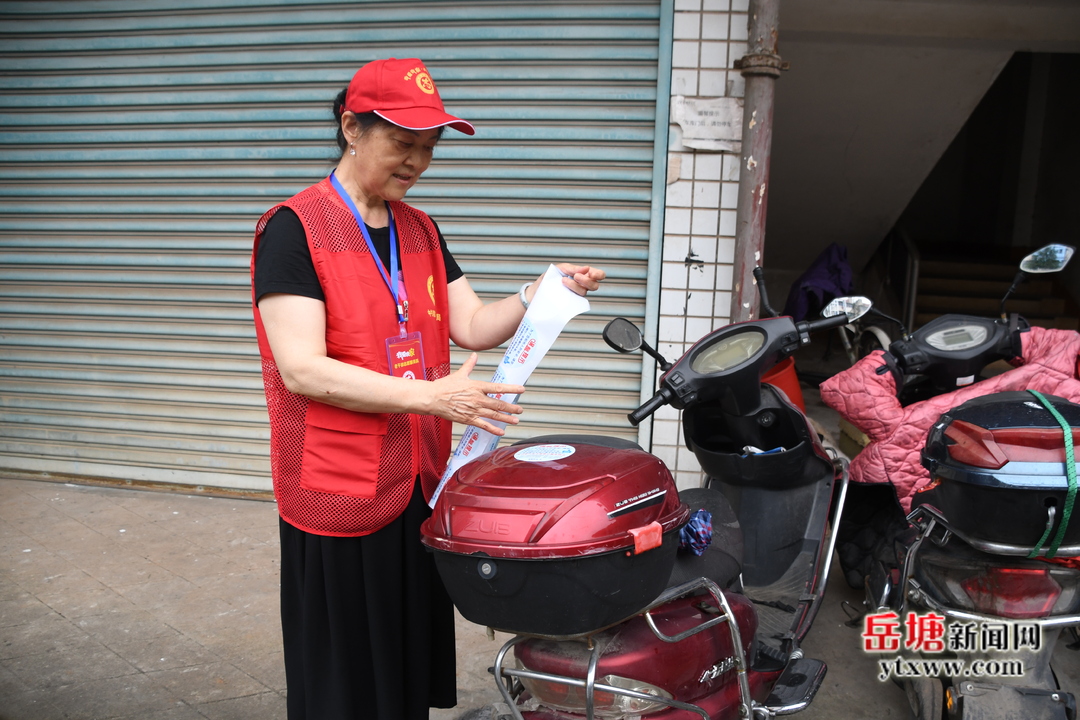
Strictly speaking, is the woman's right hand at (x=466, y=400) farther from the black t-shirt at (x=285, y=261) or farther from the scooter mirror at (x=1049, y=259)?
the scooter mirror at (x=1049, y=259)

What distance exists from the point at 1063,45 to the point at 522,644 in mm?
5685

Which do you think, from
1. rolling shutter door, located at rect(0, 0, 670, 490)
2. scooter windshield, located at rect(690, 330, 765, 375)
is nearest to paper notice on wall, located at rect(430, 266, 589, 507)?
scooter windshield, located at rect(690, 330, 765, 375)

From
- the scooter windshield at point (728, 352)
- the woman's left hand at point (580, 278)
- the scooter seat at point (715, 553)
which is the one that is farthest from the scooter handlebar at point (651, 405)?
the woman's left hand at point (580, 278)

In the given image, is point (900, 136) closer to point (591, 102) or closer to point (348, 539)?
point (591, 102)

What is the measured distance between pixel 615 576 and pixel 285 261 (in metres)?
0.98

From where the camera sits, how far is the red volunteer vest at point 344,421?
185cm

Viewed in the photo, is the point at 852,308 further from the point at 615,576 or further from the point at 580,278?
the point at 615,576

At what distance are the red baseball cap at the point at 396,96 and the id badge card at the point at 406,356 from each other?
1.64ft

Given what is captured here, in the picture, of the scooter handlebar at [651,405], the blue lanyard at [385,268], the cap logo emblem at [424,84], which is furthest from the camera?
the scooter handlebar at [651,405]

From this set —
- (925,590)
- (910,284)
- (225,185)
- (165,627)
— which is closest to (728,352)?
(925,590)

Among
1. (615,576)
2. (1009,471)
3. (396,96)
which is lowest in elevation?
(615,576)

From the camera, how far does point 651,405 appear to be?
7.74 ft

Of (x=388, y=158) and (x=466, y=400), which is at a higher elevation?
(x=388, y=158)

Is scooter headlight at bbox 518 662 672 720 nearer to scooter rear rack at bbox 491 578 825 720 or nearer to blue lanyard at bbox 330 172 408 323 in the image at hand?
scooter rear rack at bbox 491 578 825 720
